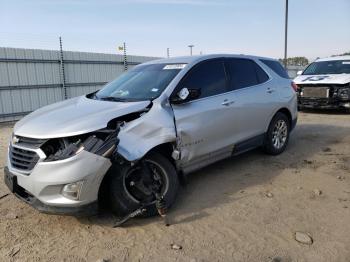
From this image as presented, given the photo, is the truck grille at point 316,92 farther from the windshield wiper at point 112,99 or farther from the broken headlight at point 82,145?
the broken headlight at point 82,145

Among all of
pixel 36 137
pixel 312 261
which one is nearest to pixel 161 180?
pixel 36 137

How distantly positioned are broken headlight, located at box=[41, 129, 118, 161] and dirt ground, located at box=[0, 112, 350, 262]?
860 millimetres

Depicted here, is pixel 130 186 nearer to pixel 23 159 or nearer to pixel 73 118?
pixel 73 118

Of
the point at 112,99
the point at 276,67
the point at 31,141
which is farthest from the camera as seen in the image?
the point at 276,67

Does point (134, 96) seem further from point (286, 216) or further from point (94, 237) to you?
point (286, 216)

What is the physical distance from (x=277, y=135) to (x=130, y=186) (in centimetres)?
332

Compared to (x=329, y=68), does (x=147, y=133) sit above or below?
below

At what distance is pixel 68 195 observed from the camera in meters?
3.58

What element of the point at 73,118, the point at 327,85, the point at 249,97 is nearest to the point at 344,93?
the point at 327,85

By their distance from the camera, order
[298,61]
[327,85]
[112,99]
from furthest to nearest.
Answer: [298,61] < [327,85] < [112,99]

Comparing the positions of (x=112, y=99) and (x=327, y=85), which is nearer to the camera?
(x=112, y=99)

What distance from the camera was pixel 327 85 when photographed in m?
11.1

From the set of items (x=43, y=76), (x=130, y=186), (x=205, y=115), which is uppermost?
(x=43, y=76)

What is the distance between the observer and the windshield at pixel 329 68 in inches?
464
